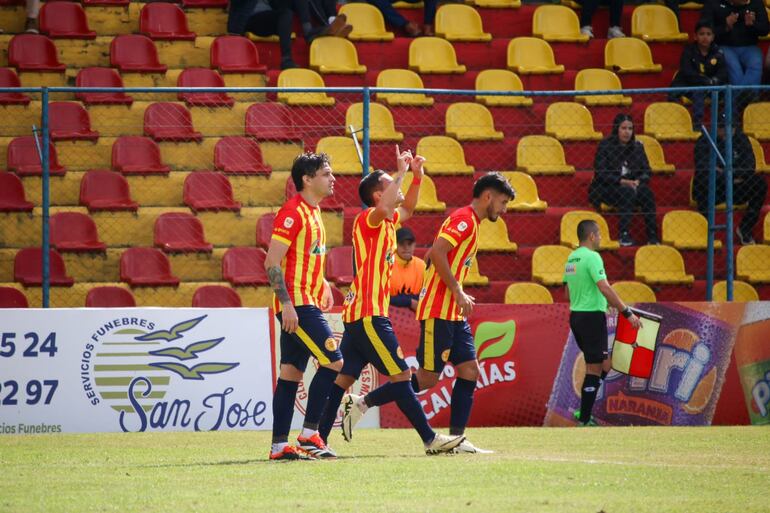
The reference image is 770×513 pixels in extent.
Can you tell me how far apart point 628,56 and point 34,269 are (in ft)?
30.3

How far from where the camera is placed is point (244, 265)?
49.1 ft

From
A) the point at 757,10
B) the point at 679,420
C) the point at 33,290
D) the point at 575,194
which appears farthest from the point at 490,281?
the point at 757,10

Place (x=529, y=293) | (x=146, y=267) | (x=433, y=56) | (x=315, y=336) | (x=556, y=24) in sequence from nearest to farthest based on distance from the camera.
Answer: (x=315, y=336) < (x=146, y=267) < (x=529, y=293) < (x=433, y=56) < (x=556, y=24)

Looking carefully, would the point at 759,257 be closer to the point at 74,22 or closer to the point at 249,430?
the point at 249,430

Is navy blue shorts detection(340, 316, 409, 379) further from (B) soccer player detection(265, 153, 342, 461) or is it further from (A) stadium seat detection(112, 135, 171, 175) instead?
(A) stadium seat detection(112, 135, 171, 175)

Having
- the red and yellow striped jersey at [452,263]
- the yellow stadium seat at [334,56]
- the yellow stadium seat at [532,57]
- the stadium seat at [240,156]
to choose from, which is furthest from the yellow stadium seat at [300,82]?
the red and yellow striped jersey at [452,263]

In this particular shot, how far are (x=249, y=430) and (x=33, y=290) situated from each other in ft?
10.8

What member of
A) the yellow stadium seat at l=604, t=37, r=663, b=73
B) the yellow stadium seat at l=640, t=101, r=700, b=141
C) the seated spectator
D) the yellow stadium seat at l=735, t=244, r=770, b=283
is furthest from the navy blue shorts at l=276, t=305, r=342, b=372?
the yellow stadium seat at l=604, t=37, r=663, b=73

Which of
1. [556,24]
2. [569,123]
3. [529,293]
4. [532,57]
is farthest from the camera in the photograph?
[556,24]

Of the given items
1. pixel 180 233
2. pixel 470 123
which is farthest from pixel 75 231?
pixel 470 123

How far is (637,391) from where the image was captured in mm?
13594

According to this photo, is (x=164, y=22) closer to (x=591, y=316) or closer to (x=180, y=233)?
(x=180, y=233)

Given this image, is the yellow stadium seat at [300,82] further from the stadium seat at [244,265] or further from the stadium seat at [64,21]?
the stadium seat at [64,21]

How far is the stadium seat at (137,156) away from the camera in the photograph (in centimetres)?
1548
